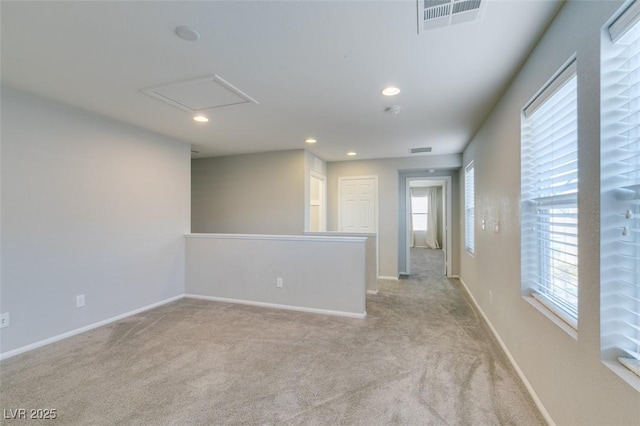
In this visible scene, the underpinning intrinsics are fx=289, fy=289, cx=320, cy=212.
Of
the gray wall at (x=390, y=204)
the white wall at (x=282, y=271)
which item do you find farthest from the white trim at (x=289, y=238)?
the gray wall at (x=390, y=204)

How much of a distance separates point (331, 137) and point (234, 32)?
2485 millimetres

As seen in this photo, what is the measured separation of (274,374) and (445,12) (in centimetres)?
260

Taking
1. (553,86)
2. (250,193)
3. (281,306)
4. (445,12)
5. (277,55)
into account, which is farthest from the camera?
(250,193)

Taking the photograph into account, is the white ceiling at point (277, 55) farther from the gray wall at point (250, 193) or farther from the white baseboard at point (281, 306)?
the white baseboard at point (281, 306)

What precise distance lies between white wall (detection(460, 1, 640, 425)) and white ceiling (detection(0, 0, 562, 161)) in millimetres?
204

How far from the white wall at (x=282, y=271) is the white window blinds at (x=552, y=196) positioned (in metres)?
1.73

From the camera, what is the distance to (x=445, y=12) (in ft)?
5.13

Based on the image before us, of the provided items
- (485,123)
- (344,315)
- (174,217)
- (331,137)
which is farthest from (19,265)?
(485,123)

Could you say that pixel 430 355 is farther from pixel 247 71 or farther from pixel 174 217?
pixel 174 217

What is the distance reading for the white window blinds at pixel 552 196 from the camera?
1.54 metres

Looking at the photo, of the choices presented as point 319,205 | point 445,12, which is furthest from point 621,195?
point 319,205

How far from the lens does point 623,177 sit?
1.16 meters

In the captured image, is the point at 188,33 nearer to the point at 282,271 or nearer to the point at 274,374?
the point at 274,374

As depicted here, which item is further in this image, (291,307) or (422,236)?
(422,236)
